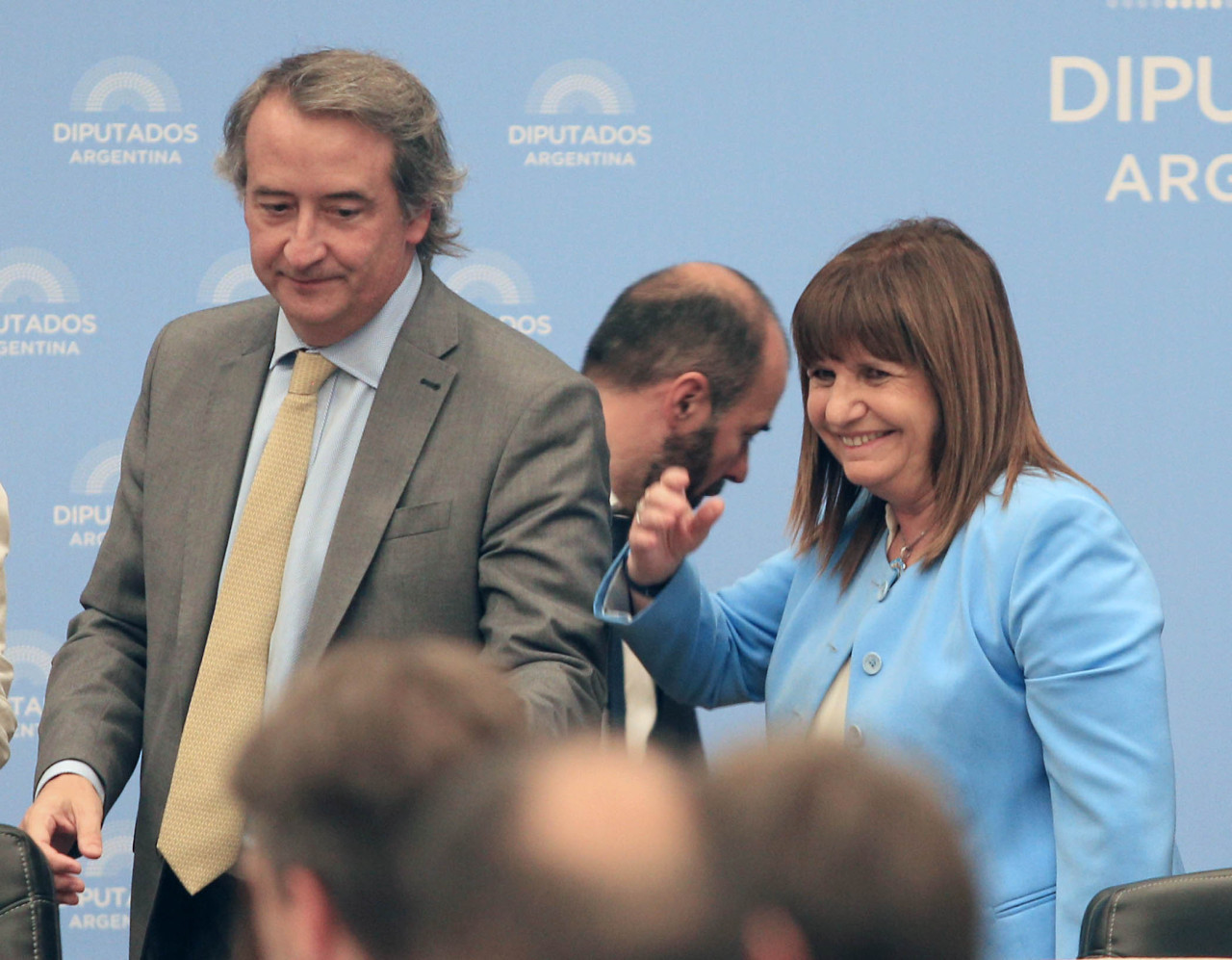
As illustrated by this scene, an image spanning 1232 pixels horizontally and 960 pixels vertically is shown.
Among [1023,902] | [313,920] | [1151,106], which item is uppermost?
[1151,106]

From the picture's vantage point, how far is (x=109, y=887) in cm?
379

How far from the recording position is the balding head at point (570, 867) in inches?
29.1

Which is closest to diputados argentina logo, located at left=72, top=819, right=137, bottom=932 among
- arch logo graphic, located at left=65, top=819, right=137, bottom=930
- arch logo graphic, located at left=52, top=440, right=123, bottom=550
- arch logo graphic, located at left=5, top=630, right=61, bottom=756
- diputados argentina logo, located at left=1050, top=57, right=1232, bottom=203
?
arch logo graphic, located at left=65, top=819, right=137, bottom=930

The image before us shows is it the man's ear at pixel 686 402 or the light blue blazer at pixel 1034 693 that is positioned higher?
the man's ear at pixel 686 402

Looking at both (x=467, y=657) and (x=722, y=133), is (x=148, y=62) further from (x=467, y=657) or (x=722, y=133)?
(x=467, y=657)

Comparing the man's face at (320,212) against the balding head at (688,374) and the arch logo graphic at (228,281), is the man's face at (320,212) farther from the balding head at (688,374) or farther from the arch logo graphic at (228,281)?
the arch logo graphic at (228,281)

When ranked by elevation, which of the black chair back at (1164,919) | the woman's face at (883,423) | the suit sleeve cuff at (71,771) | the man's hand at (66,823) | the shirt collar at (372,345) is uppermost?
the shirt collar at (372,345)

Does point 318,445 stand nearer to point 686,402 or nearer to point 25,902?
point 25,902

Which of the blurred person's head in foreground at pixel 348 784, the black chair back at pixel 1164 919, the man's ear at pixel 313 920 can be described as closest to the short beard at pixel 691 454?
the black chair back at pixel 1164 919

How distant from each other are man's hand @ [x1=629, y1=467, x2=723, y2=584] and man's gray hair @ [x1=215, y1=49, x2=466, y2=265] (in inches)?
22.4

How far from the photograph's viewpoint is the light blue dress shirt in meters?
2.23

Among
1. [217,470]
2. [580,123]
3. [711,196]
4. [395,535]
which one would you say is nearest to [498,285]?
[580,123]

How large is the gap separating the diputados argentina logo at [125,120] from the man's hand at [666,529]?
2051 millimetres

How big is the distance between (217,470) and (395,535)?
31 cm
